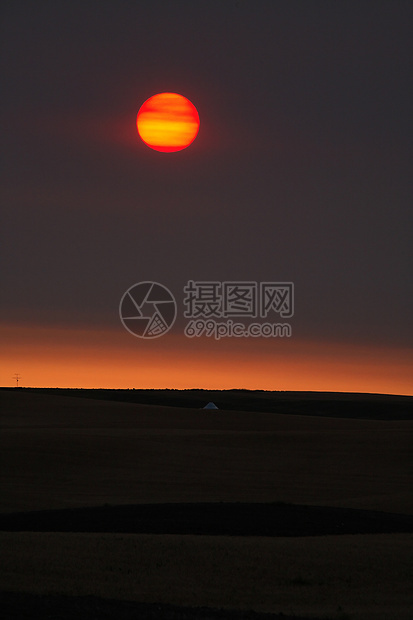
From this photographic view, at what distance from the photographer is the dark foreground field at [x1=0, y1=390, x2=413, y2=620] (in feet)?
56.8

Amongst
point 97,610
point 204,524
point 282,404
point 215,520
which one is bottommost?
point 97,610

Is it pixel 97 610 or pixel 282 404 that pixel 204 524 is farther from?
pixel 282 404

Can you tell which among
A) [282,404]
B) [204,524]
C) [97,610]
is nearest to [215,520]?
[204,524]

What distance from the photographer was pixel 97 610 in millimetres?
15102

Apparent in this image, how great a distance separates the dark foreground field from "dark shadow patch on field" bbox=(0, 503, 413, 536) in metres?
0.06

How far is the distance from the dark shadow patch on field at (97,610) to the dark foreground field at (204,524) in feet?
0.12

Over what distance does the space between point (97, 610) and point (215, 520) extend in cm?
1410

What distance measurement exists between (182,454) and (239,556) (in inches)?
1224

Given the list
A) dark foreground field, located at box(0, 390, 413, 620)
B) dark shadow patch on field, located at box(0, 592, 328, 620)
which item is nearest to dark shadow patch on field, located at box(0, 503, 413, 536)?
dark foreground field, located at box(0, 390, 413, 620)

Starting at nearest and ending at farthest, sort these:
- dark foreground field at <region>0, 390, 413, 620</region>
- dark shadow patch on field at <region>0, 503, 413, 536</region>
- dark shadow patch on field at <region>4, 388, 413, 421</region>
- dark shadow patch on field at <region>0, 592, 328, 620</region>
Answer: dark shadow patch on field at <region>0, 592, 328, 620</region>, dark foreground field at <region>0, 390, 413, 620</region>, dark shadow patch on field at <region>0, 503, 413, 536</region>, dark shadow patch on field at <region>4, 388, 413, 421</region>

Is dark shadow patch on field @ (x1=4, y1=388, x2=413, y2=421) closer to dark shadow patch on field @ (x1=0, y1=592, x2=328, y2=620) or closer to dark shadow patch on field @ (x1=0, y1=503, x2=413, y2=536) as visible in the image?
dark shadow patch on field @ (x1=0, y1=503, x2=413, y2=536)

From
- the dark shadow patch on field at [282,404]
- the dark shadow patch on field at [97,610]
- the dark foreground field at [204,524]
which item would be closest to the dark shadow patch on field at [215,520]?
the dark foreground field at [204,524]

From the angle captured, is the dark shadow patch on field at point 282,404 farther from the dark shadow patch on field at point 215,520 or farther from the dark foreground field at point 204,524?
the dark shadow patch on field at point 215,520

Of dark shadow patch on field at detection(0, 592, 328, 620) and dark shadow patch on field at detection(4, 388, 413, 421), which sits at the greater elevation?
dark shadow patch on field at detection(4, 388, 413, 421)
